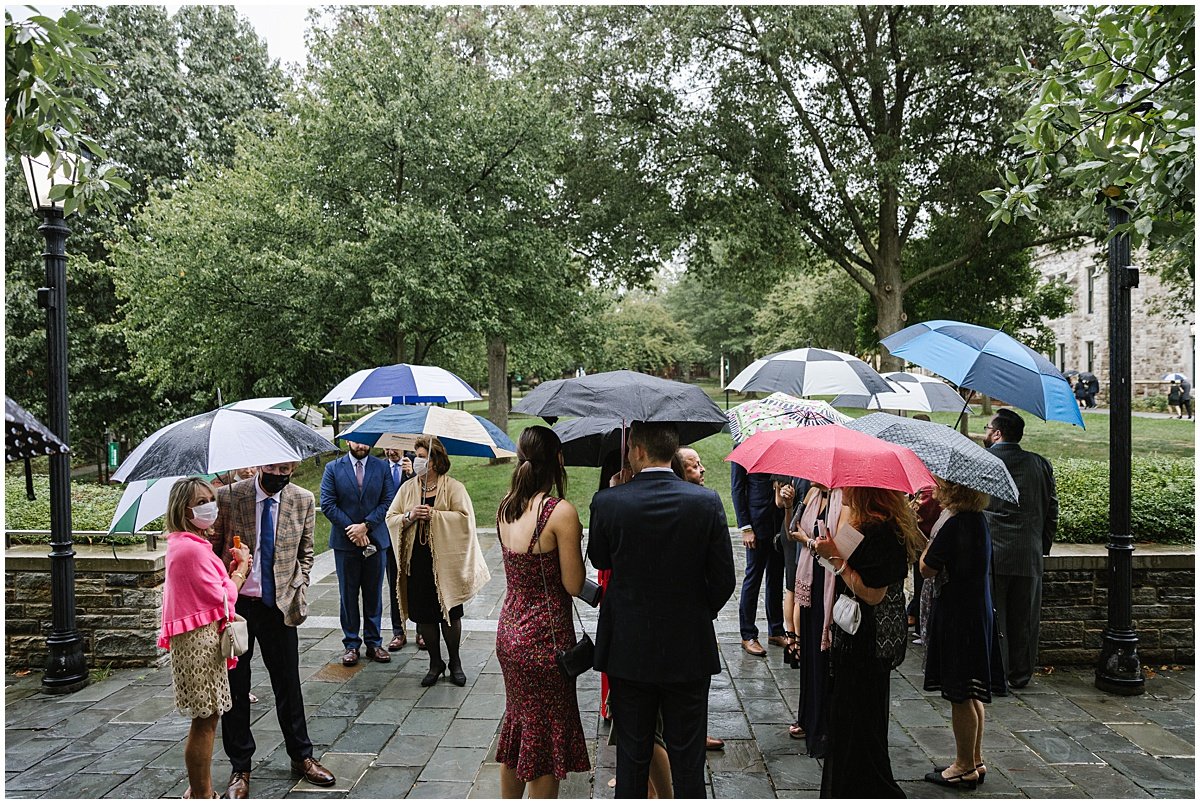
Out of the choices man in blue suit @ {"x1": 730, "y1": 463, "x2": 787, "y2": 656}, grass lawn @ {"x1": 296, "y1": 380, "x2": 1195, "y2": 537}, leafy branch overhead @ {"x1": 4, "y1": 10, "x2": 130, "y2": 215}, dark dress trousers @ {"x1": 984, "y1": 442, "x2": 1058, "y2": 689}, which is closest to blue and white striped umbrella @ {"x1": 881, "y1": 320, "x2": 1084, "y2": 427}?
dark dress trousers @ {"x1": 984, "y1": 442, "x2": 1058, "y2": 689}

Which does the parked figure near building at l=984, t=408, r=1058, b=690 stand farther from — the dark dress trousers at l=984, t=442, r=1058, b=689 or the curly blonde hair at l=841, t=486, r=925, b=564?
the curly blonde hair at l=841, t=486, r=925, b=564

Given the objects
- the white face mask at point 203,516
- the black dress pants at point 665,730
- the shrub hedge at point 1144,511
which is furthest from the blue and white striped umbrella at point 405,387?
the shrub hedge at point 1144,511

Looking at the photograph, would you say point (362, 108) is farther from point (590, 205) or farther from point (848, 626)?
point (848, 626)

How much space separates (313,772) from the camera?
14.6 feet

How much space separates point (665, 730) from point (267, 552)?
258 centimetres

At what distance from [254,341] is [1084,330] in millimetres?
46101

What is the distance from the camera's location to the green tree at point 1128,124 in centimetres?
404

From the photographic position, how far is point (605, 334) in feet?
63.8

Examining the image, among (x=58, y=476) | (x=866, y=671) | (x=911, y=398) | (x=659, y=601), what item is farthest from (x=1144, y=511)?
(x=58, y=476)

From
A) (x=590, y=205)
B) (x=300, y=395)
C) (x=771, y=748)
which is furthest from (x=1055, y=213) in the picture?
(x=300, y=395)

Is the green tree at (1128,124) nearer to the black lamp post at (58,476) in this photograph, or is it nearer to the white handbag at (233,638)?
the white handbag at (233,638)

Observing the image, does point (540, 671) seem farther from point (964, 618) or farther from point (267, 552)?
point (964, 618)

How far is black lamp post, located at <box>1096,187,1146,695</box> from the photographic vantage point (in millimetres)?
5883

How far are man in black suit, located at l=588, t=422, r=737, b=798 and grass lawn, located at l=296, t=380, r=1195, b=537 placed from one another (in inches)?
361
